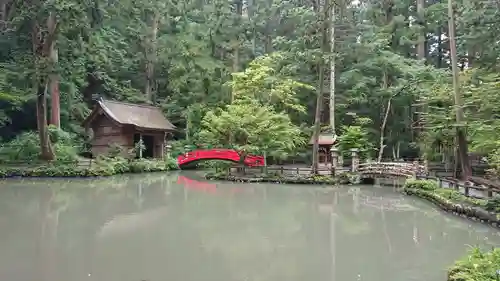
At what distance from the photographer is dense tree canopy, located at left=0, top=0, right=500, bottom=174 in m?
19.2

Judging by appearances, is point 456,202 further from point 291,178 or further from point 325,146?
point 325,146

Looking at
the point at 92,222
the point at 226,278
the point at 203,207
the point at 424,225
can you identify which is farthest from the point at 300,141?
the point at 226,278

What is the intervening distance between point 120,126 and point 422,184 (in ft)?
57.8

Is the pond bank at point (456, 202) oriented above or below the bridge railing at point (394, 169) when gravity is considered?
below

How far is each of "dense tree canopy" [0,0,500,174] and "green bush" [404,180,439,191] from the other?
2082mm

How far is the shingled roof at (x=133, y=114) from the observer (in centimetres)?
2644

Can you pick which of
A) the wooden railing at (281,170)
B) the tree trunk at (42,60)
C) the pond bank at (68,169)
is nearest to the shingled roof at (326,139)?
the wooden railing at (281,170)

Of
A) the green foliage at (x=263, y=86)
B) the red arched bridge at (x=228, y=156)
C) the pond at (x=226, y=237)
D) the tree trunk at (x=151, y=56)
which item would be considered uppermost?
Answer: the tree trunk at (x=151, y=56)

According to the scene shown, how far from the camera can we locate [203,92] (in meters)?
31.9

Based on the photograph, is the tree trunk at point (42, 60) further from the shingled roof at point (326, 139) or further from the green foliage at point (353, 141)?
the green foliage at point (353, 141)

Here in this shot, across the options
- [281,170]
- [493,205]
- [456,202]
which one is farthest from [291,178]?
[493,205]

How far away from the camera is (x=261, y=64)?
81.8 feet

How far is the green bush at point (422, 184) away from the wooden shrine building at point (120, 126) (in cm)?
1620

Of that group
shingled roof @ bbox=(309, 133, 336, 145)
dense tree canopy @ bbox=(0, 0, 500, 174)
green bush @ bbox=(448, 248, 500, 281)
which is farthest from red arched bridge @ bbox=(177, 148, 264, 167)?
green bush @ bbox=(448, 248, 500, 281)
